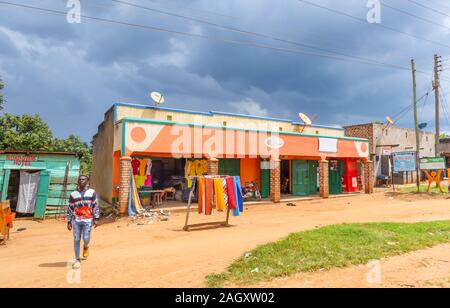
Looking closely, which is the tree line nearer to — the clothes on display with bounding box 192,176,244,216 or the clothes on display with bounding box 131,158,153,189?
the clothes on display with bounding box 131,158,153,189

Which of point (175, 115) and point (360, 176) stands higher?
point (175, 115)

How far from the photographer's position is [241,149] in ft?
57.0

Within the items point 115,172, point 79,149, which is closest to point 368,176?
point 115,172

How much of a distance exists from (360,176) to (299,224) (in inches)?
737

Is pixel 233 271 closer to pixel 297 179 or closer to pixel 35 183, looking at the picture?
pixel 35 183

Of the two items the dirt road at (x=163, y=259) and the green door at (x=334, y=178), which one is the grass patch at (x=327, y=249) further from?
the green door at (x=334, y=178)

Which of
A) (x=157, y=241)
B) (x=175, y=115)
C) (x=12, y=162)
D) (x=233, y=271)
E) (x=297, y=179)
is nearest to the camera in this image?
(x=233, y=271)

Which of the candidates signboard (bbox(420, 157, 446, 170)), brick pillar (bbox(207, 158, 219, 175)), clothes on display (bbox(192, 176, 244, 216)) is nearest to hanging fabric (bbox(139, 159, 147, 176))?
brick pillar (bbox(207, 158, 219, 175))

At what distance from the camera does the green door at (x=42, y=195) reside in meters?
14.9

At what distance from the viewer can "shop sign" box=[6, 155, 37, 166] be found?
15.1m

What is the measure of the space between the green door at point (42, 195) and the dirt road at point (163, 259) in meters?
3.35

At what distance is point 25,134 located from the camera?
25.1 metres

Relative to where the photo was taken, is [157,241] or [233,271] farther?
[157,241]
